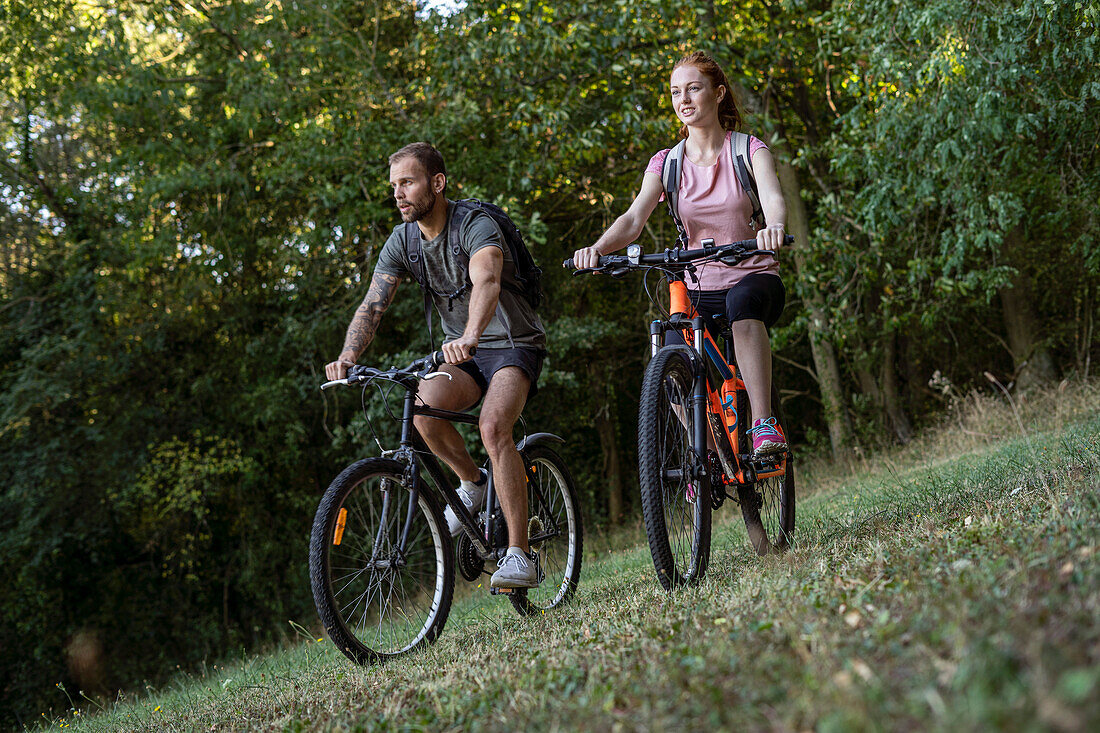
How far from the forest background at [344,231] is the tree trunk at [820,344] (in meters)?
0.04

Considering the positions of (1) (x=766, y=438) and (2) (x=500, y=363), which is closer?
(1) (x=766, y=438)

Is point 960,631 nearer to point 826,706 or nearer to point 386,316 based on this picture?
point 826,706

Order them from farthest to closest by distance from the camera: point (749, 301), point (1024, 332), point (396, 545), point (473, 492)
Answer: point (1024, 332), point (473, 492), point (749, 301), point (396, 545)

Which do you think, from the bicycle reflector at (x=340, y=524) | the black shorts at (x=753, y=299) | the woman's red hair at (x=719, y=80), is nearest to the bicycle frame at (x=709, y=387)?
the black shorts at (x=753, y=299)

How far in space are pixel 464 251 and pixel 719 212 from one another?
1094 mm

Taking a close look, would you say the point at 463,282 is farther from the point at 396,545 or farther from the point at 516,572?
the point at 516,572

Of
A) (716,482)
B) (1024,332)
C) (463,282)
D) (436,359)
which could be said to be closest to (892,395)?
(1024,332)

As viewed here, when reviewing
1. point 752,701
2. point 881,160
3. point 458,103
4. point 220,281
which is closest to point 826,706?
point 752,701

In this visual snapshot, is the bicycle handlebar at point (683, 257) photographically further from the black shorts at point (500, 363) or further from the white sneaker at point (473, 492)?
the white sneaker at point (473, 492)

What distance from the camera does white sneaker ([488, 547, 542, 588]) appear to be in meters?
3.78

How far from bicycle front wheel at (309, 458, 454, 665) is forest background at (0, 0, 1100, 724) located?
539cm

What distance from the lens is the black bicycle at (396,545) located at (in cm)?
353

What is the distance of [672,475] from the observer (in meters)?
3.49

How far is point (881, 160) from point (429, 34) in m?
4.83
